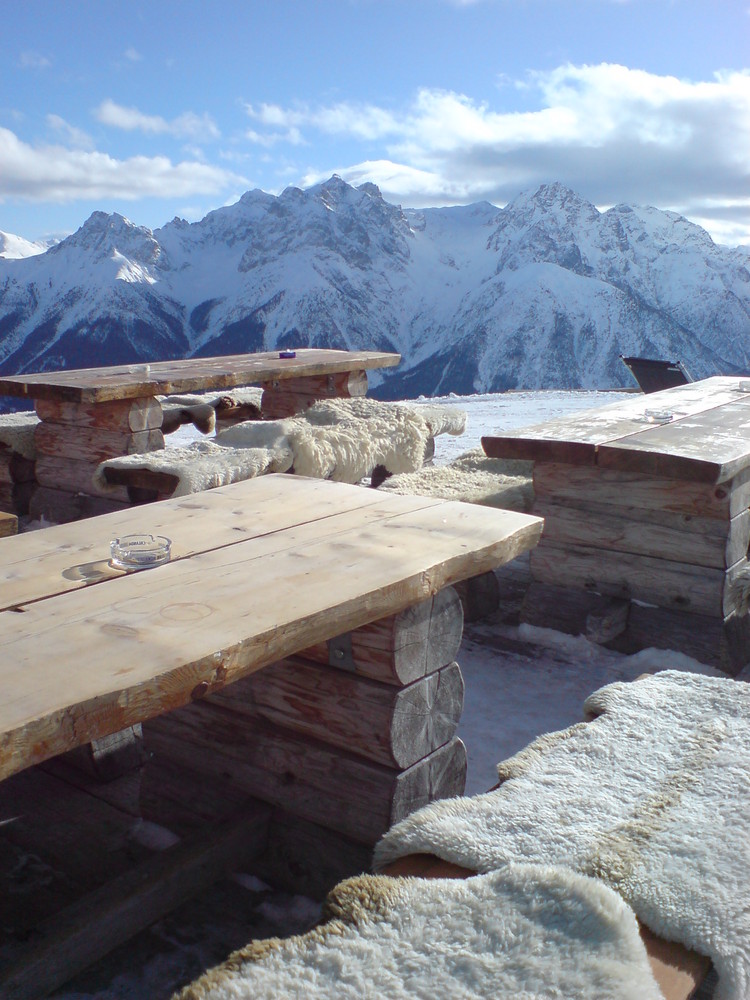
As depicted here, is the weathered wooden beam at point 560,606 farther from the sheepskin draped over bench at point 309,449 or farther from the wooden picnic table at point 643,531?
the sheepskin draped over bench at point 309,449

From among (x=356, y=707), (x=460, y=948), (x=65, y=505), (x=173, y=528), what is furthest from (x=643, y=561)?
(x=65, y=505)

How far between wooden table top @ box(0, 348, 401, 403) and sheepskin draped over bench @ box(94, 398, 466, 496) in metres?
0.45

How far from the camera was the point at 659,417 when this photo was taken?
412 cm

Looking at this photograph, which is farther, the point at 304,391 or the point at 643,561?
the point at 304,391

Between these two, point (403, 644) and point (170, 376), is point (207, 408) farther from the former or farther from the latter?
point (403, 644)

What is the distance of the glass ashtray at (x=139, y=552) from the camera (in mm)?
1890

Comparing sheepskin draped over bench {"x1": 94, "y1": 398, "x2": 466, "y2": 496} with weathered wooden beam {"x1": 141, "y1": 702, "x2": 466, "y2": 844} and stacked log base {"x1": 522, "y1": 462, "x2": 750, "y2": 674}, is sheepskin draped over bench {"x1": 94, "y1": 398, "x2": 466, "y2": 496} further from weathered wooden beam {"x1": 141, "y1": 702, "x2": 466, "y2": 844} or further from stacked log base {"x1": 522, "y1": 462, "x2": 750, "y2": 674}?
weathered wooden beam {"x1": 141, "y1": 702, "x2": 466, "y2": 844}

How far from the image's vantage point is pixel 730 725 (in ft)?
6.07

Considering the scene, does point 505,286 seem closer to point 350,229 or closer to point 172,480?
point 350,229

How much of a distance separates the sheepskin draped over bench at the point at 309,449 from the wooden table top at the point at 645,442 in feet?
3.90

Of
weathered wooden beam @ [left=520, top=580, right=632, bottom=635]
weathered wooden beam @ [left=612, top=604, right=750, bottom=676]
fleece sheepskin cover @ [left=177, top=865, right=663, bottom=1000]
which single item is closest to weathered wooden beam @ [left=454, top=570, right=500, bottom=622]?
weathered wooden beam @ [left=520, top=580, right=632, bottom=635]

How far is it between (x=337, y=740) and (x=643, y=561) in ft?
6.22

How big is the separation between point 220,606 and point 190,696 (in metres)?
0.25

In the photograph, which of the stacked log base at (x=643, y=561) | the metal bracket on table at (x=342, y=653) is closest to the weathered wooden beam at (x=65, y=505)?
the stacked log base at (x=643, y=561)
